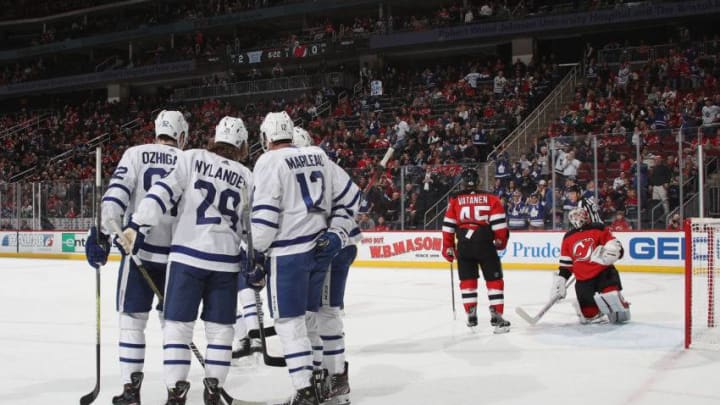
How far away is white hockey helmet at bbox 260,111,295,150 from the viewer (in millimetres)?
4227

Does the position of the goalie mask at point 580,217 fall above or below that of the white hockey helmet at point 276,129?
below

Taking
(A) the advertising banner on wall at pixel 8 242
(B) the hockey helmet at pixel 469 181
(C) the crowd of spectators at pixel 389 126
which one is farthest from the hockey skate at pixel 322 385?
(A) the advertising banner on wall at pixel 8 242

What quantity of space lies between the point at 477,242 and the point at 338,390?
2890 mm

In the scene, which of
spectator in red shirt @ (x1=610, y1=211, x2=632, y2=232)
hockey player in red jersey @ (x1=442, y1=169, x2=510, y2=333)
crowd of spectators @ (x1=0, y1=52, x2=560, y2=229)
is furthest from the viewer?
crowd of spectators @ (x1=0, y1=52, x2=560, y2=229)

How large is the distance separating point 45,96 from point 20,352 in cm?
3483

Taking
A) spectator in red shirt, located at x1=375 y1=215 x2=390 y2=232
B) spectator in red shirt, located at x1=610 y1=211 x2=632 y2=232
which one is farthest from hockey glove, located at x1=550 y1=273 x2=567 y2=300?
spectator in red shirt, located at x1=375 y1=215 x2=390 y2=232

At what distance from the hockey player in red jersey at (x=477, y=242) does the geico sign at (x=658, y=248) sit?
6.63 metres

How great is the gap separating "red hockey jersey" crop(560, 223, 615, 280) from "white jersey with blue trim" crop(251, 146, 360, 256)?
3.76m

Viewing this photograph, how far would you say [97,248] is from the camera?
4207 mm

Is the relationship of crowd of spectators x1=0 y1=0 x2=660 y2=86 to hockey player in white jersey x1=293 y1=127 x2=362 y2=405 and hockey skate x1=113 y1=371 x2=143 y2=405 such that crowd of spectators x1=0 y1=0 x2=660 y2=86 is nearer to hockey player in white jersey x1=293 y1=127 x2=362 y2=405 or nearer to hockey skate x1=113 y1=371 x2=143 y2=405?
hockey player in white jersey x1=293 y1=127 x2=362 y2=405

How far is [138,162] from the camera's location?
4316 millimetres

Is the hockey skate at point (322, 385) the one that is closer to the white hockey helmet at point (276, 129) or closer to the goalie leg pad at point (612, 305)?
the white hockey helmet at point (276, 129)

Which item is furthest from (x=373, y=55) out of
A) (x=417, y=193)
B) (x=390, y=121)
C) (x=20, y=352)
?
(x=20, y=352)

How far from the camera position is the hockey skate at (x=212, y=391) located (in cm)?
386
